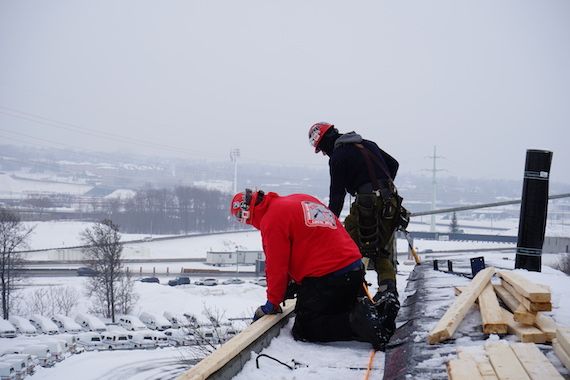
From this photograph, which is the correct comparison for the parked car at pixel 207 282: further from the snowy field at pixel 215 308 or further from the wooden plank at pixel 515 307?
the wooden plank at pixel 515 307

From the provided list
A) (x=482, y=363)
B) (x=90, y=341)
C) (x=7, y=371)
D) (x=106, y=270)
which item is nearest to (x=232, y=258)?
(x=106, y=270)

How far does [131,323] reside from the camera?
33281 mm

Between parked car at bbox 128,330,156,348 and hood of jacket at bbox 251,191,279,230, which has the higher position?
hood of jacket at bbox 251,191,279,230

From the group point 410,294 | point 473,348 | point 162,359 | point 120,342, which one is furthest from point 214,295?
point 473,348

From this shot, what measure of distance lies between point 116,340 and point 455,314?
28.3 meters

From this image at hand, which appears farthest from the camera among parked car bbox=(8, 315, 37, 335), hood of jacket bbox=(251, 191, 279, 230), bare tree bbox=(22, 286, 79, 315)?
bare tree bbox=(22, 286, 79, 315)

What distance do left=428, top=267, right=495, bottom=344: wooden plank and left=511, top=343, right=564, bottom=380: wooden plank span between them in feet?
1.39

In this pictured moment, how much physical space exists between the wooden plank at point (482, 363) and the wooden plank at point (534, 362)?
145mm

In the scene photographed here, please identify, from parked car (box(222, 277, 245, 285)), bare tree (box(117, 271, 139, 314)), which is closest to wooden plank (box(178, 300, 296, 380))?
bare tree (box(117, 271, 139, 314))

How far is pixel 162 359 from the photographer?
25.6 meters

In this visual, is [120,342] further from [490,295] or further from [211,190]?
[211,190]

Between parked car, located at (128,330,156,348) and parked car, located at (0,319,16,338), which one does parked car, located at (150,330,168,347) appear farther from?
parked car, located at (0,319,16,338)

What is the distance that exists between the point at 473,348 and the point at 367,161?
1.97 m

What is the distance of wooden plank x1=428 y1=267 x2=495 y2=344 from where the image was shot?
132 inches
